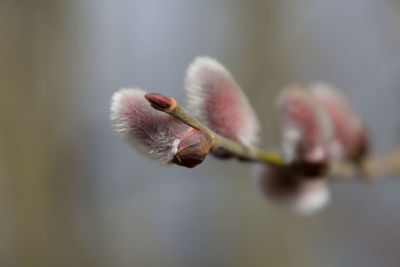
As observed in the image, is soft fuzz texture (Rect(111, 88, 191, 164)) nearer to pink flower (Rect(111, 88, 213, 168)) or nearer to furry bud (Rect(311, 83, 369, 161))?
pink flower (Rect(111, 88, 213, 168))

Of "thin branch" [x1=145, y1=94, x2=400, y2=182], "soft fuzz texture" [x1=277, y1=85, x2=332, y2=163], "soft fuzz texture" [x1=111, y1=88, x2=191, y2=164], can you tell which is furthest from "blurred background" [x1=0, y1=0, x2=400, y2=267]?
"soft fuzz texture" [x1=111, y1=88, x2=191, y2=164]

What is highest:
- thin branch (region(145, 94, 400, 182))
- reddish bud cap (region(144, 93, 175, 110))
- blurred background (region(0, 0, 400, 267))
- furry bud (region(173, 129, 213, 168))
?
blurred background (region(0, 0, 400, 267))

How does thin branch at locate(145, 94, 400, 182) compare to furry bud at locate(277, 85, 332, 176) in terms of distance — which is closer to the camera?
thin branch at locate(145, 94, 400, 182)

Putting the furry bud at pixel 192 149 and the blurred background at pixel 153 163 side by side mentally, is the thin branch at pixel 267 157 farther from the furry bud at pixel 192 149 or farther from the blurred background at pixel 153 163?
the blurred background at pixel 153 163

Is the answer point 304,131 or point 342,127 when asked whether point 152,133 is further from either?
point 342,127

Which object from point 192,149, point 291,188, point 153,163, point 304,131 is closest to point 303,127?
point 304,131

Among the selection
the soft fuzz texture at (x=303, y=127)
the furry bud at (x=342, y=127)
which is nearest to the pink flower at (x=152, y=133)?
the soft fuzz texture at (x=303, y=127)

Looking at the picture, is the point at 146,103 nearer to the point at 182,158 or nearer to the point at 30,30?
the point at 182,158
